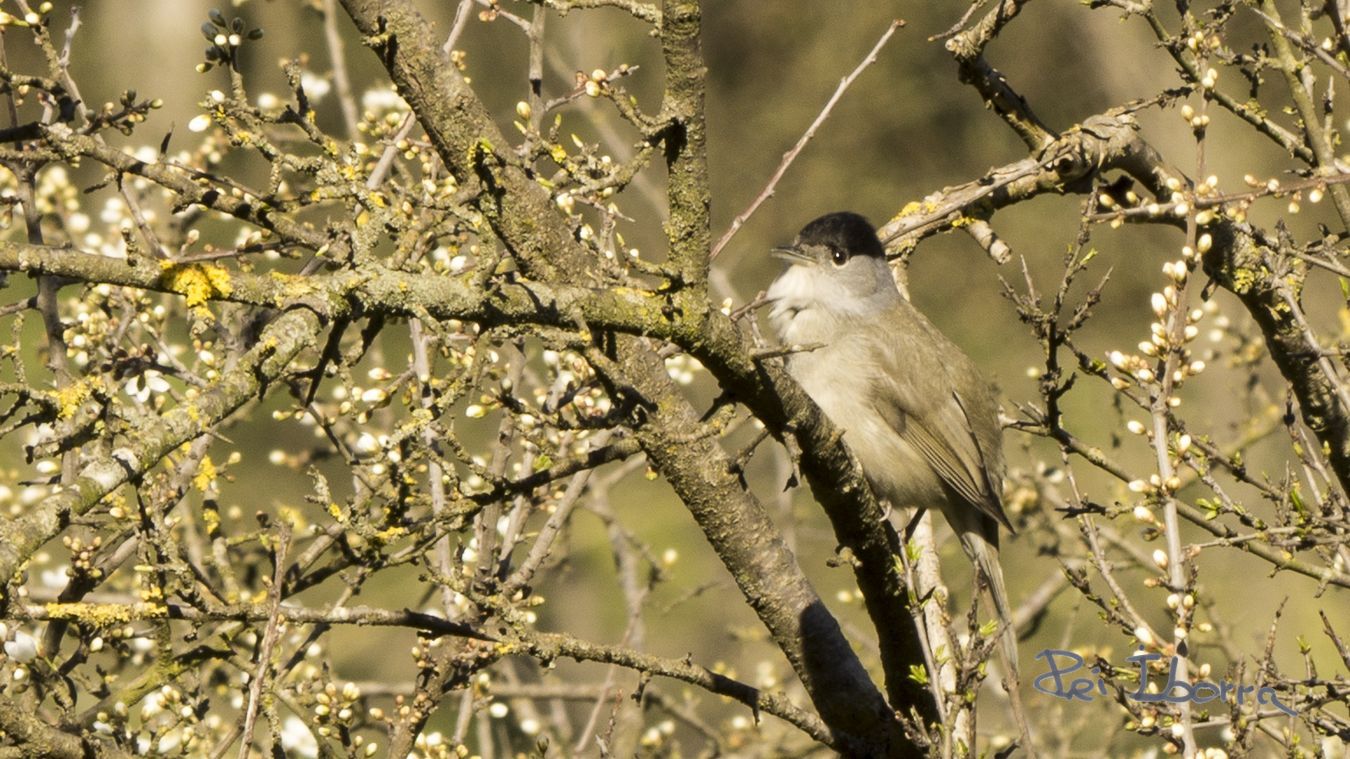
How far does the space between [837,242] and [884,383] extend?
56cm

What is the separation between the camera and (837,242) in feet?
17.4

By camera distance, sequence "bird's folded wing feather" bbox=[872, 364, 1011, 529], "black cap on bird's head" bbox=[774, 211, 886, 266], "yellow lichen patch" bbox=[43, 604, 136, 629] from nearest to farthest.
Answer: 1. "yellow lichen patch" bbox=[43, 604, 136, 629]
2. "bird's folded wing feather" bbox=[872, 364, 1011, 529]
3. "black cap on bird's head" bbox=[774, 211, 886, 266]

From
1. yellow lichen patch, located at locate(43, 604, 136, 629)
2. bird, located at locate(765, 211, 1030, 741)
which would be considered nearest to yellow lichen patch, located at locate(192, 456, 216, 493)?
yellow lichen patch, located at locate(43, 604, 136, 629)

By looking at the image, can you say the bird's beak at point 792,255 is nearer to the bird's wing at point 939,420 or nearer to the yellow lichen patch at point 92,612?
the bird's wing at point 939,420

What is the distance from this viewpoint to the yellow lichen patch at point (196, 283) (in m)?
2.25

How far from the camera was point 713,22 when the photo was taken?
565 inches

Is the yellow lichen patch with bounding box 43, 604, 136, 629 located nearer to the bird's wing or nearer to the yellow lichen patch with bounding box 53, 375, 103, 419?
the yellow lichen patch with bounding box 53, 375, 103, 419

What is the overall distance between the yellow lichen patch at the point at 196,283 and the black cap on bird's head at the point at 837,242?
321cm

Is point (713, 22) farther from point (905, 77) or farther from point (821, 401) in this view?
point (821, 401)

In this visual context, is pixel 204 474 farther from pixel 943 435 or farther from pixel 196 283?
pixel 943 435

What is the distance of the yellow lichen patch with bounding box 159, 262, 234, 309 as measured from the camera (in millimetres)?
2252

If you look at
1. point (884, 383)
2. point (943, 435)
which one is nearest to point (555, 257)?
point (884, 383)

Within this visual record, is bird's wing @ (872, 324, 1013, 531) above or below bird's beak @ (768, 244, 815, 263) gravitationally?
below

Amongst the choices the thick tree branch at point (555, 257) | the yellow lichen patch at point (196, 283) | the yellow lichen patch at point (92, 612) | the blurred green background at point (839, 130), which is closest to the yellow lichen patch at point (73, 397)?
the yellow lichen patch at point (92, 612)
